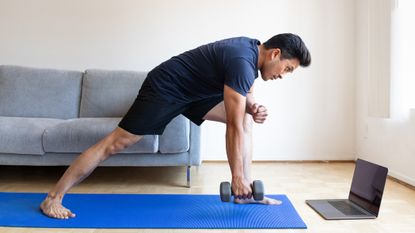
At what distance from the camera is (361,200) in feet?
6.29

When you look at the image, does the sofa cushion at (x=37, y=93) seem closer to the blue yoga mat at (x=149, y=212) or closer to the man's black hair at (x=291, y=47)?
the blue yoga mat at (x=149, y=212)

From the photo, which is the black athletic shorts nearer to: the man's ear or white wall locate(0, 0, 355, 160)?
the man's ear

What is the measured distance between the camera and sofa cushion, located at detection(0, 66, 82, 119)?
117 inches

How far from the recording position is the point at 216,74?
172cm

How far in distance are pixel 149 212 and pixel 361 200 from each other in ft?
3.78

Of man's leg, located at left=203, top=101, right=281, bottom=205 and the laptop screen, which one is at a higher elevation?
man's leg, located at left=203, top=101, right=281, bottom=205

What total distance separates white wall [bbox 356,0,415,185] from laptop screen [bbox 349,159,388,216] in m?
0.76

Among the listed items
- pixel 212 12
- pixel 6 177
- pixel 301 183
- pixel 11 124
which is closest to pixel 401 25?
pixel 301 183

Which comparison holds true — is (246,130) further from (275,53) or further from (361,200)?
(361,200)

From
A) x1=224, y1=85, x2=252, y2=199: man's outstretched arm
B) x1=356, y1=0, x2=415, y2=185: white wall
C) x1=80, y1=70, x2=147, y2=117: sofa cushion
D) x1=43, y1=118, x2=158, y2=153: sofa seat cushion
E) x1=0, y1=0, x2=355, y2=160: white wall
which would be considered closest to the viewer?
x1=224, y1=85, x2=252, y2=199: man's outstretched arm

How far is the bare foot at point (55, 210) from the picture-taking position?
1.70 metres

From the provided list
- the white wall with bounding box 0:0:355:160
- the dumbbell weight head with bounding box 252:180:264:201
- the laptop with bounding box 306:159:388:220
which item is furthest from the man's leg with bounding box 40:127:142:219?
the white wall with bounding box 0:0:355:160

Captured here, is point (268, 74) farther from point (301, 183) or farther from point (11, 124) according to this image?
point (11, 124)

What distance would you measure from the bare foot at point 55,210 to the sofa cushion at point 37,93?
1.37 metres
